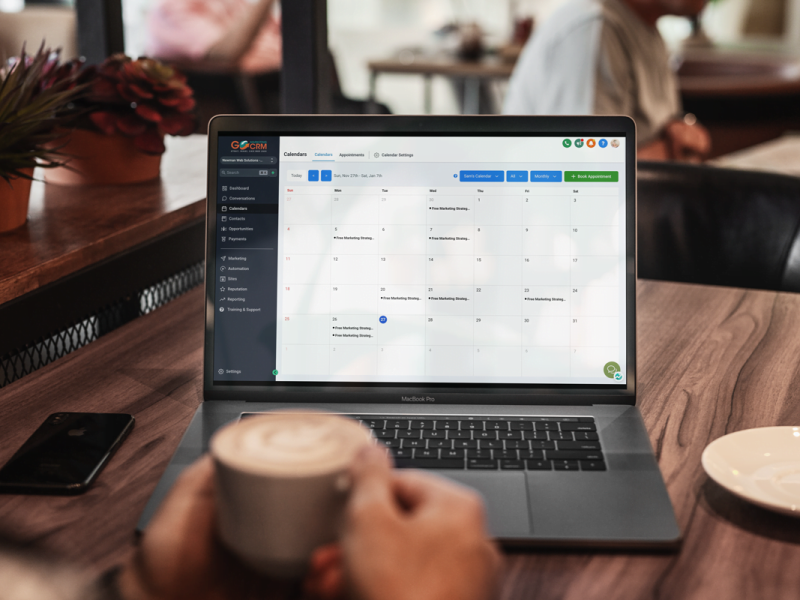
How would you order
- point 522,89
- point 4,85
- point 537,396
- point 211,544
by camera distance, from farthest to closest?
point 522,89, point 4,85, point 537,396, point 211,544

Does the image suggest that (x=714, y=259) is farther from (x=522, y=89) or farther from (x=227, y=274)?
(x=227, y=274)

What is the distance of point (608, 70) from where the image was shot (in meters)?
1.91

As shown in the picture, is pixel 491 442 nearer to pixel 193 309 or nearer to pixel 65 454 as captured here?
pixel 65 454

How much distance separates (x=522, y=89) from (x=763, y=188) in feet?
2.95

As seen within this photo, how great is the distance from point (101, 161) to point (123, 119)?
0.07 metres

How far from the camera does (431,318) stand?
0.67 metres

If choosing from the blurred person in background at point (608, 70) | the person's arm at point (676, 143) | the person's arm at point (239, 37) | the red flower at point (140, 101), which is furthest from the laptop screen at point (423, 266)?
the person's arm at point (239, 37)

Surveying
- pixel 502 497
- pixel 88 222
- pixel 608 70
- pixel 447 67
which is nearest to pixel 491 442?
pixel 502 497

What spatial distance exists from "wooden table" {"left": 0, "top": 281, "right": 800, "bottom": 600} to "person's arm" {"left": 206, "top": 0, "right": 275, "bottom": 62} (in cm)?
342

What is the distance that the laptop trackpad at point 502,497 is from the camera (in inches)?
20.0

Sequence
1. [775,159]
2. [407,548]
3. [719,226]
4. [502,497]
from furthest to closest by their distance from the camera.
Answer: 1. [775,159]
2. [719,226]
3. [502,497]
4. [407,548]

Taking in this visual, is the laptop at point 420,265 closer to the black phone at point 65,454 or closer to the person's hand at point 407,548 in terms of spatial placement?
the black phone at point 65,454

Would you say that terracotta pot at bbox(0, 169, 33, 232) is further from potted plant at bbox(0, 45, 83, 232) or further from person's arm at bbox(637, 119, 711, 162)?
person's arm at bbox(637, 119, 711, 162)

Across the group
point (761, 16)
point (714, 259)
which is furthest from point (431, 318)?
point (761, 16)
